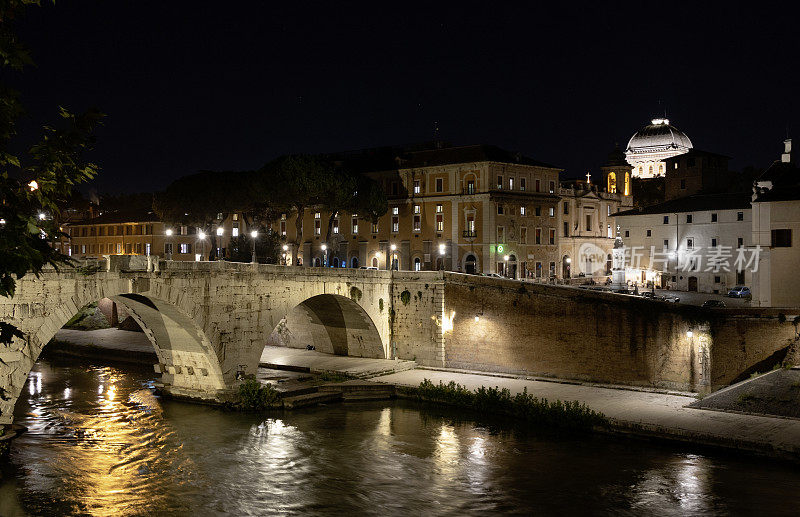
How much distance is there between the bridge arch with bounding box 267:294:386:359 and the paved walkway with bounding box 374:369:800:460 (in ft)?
17.3

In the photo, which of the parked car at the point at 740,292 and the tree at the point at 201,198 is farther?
the tree at the point at 201,198

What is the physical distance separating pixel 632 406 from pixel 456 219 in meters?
33.4

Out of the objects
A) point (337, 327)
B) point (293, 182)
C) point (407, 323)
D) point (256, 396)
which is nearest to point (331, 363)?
point (337, 327)

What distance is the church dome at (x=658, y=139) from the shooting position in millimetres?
100500

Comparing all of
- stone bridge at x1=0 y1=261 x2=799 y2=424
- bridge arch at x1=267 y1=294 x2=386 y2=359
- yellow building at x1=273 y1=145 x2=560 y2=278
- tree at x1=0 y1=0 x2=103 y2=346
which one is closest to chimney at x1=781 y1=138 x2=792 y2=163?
stone bridge at x1=0 y1=261 x2=799 y2=424

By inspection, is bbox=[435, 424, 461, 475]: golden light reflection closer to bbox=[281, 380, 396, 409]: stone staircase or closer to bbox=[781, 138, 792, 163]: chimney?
bbox=[281, 380, 396, 409]: stone staircase

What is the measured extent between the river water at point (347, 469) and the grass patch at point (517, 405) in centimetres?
84

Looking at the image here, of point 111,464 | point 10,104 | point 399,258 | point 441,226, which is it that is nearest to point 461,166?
point 441,226

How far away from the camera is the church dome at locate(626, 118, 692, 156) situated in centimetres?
10050

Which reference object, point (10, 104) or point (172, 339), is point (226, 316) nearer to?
point (172, 339)

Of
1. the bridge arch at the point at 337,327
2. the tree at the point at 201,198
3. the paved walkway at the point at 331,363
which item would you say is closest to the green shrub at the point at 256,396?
the paved walkway at the point at 331,363

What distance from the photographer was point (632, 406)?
26.0 metres

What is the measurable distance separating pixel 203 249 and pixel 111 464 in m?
52.6

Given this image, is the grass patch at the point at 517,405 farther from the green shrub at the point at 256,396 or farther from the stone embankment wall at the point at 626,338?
the green shrub at the point at 256,396
